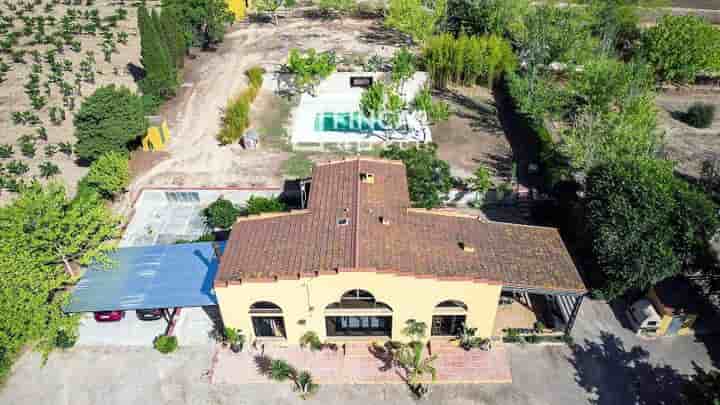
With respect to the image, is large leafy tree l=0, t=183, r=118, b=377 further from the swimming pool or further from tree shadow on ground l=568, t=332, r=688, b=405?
tree shadow on ground l=568, t=332, r=688, b=405

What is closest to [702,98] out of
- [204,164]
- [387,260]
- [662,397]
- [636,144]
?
[636,144]

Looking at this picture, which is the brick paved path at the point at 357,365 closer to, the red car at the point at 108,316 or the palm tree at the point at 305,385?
the palm tree at the point at 305,385

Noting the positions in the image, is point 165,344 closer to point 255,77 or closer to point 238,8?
point 255,77

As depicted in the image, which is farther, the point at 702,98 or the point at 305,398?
the point at 702,98

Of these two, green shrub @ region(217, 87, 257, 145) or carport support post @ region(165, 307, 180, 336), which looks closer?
carport support post @ region(165, 307, 180, 336)

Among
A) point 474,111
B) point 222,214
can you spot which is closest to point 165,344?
point 222,214

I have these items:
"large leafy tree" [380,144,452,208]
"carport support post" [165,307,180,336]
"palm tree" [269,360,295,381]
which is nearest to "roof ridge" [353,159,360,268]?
"large leafy tree" [380,144,452,208]

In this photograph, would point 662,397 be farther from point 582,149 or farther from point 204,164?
point 204,164
